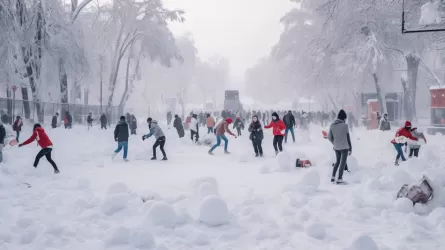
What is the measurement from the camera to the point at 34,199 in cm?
728

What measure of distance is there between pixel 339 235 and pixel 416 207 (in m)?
1.84

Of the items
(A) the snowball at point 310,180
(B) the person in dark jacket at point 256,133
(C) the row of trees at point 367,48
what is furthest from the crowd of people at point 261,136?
(C) the row of trees at point 367,48

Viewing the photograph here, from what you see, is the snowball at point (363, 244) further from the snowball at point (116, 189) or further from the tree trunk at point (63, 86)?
the tree trunk at point (63, 86)

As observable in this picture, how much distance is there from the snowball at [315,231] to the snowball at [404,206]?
5.97ft

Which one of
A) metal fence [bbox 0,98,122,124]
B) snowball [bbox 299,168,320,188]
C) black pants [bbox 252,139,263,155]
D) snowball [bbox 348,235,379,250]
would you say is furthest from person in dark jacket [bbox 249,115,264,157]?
metal fence [bbox 0,98,122,124]

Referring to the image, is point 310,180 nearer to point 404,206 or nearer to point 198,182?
point 404,206

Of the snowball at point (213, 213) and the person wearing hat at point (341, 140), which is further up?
the person wearing hat at point (341, 140)

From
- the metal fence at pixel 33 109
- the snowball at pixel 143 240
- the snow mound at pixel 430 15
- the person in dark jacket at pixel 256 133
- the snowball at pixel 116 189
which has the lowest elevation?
the snowball at pixel 143 240

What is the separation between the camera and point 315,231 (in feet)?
17.2

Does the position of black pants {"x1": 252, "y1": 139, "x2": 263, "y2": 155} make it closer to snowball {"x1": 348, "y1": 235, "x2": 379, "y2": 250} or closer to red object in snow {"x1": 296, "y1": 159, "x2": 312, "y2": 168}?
red object in snow {"x1": 296, "y1": 159, "x2": 312, "y2": 168}

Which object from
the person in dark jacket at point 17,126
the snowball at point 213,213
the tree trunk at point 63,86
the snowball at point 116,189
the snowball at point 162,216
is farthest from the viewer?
the tree trunk at point 63,86

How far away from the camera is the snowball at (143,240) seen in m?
4.89

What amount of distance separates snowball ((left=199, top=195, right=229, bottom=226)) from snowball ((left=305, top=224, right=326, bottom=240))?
1.26 meters

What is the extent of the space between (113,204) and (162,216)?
1200 millimetres
